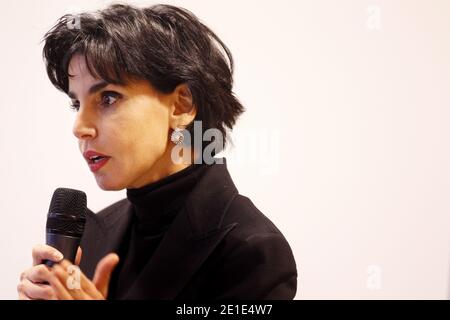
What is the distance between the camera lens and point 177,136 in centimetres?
110

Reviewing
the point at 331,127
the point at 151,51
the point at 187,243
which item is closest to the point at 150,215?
the point at 187,243

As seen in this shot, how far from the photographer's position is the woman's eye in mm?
1034

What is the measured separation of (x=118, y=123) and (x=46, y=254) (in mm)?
307

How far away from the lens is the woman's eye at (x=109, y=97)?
40.7 inches

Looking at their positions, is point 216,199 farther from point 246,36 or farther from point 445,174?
point 445,174

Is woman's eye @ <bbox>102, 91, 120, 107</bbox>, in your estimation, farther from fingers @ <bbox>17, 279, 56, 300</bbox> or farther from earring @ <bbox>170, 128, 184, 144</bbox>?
fingers @ <bbox>17, 279, 56, 300</bbox>

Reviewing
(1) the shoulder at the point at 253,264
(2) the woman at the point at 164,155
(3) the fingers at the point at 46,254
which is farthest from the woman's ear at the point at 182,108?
(3) the fingers at the point at 46,254

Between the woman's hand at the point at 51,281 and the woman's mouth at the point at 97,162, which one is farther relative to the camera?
the woman's mouth at the point at 97,162

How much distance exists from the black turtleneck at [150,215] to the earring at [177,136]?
7 centimetres

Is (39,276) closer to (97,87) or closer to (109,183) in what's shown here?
(109,183)

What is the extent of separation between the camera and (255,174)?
4.13 ft

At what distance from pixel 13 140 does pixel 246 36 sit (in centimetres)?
66

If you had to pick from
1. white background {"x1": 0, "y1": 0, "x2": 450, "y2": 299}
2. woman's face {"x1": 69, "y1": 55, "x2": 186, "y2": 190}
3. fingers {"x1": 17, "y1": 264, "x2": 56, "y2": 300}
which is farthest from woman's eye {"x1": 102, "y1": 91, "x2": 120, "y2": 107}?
fingers {"x1": 17, "y1": 264, "x2": 56, "y2": 300}

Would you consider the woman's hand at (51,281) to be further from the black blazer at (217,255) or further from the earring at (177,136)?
the earring at (177,136)
